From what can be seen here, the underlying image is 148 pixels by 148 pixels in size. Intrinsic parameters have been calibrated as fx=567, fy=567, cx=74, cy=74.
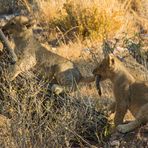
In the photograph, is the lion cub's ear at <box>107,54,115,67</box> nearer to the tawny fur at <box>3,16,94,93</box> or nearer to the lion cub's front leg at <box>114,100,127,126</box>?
the lion cub's front leg at <box>114,100,127,126</box>

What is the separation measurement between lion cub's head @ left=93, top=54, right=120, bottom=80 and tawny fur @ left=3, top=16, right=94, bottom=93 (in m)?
1.54

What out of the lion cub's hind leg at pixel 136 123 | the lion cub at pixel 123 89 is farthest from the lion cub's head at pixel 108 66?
the lion cub's hind leg at pixel 136 123

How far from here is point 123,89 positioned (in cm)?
770

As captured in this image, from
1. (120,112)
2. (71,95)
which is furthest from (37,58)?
(120,112)

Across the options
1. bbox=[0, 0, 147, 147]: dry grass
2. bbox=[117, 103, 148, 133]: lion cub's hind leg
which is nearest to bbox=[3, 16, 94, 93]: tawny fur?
bbox=[0, 0, 147, 147]: dry grass

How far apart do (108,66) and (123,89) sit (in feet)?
1.25

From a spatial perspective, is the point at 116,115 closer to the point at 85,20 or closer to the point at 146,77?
the point at 146,77

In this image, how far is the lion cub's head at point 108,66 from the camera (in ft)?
25.5

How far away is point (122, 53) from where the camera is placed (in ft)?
39.2

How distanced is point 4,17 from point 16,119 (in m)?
8.87

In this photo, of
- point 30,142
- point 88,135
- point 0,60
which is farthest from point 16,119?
point 0,60

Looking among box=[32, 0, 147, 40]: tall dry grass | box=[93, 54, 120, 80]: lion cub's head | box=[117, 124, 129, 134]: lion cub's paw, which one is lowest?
box=[32, 0, 147, 40]: tall dry grass

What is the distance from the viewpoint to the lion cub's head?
776cm

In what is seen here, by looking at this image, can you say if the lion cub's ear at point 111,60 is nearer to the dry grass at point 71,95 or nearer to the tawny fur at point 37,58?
the dry grass at point 71,95
